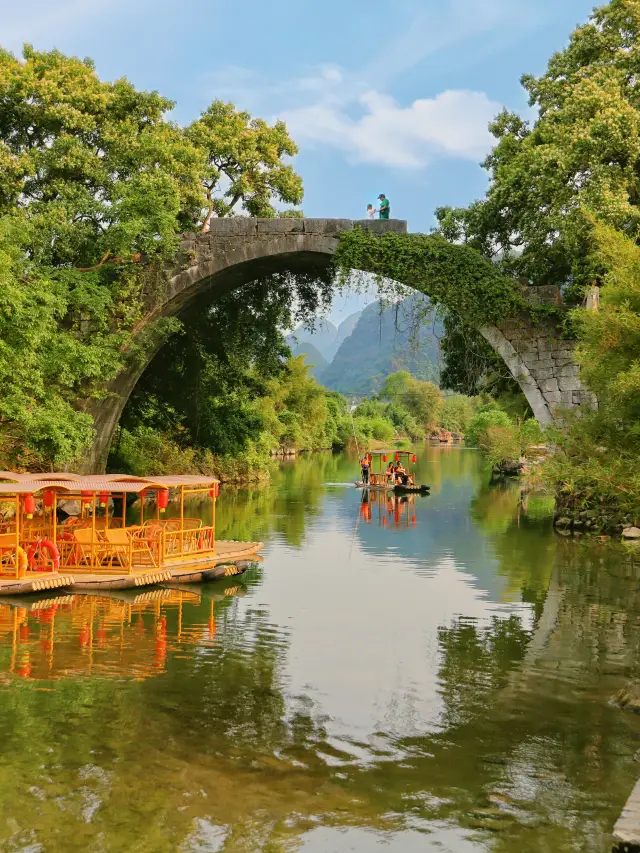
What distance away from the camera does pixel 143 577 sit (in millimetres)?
13844

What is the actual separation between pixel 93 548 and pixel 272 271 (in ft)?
36.8

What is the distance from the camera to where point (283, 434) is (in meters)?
57.3

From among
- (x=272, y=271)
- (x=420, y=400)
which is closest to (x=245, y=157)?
(x=272, y=271)

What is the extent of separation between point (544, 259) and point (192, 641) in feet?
48.7

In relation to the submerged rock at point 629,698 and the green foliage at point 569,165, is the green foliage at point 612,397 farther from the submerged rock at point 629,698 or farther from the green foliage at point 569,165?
the green foliage at point 569,165

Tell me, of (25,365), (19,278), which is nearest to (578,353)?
(25,365)

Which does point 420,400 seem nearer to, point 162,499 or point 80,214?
point 80,214

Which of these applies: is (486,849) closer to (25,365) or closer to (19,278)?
(25,365)

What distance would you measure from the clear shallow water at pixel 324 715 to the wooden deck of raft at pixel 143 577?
0.38m

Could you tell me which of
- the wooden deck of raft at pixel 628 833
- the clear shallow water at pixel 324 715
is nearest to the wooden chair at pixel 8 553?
the clear shallow water at pixel 324 715

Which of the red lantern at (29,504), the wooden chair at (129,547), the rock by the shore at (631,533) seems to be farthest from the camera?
the rock by the shore at (631,533)

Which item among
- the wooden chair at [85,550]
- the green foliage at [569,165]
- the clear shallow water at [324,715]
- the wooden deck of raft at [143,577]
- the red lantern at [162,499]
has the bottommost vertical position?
the clear shallow water at [324,715]

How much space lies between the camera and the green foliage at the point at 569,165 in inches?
736

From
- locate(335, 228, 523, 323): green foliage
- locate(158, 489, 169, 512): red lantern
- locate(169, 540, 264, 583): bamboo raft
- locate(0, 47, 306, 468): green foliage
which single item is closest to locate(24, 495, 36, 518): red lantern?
locate(158, 489, 169, 512): red lantern
